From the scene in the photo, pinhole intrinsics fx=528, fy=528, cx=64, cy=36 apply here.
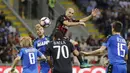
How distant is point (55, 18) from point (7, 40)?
232 inches

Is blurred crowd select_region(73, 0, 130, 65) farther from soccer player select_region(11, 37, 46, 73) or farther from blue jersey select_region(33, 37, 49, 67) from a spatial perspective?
soccer player select_region(11, 37, 46, 73)

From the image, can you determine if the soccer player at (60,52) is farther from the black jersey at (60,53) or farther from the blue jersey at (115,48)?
the blue jersey at (115,48)

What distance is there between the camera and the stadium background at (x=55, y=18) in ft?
71.3

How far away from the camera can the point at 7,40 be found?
21.5 meters

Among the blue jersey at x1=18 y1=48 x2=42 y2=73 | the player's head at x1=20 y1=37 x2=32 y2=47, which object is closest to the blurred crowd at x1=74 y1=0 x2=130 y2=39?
the blue jersey at x1=18 y1=48 x2=42 y2=73

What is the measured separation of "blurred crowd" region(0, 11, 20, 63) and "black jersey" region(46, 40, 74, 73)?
8.39 m

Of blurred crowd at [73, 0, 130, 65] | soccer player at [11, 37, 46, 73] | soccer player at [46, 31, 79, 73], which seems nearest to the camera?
soccer player at [46, 31, 79, 73]

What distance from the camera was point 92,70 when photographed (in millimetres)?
19578

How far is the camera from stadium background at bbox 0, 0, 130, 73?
71.3 ft

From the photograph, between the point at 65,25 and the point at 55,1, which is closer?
the point at 65,25

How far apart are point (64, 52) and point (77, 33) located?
1548cm

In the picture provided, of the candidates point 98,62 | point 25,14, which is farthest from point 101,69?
point 25,14

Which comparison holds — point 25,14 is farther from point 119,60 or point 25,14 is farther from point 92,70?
point 119,60

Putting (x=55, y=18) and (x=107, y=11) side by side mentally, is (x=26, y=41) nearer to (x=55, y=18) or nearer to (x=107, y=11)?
(x=55, y=18)
